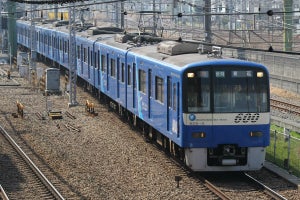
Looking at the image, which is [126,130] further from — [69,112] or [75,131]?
[69,112]

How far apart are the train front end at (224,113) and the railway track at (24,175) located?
9.51ft

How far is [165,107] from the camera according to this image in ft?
47.8

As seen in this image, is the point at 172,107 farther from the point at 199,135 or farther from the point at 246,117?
the point at 246,117

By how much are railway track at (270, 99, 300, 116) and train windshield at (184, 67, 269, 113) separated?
34.8ft

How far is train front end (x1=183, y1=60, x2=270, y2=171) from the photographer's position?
1309cm

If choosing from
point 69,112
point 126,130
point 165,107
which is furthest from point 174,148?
point 69,112

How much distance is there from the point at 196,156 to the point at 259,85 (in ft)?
6.33

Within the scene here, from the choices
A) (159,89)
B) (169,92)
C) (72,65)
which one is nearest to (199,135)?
(169,92)

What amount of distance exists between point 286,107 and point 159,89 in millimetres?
11781

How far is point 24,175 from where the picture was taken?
46.3 feet

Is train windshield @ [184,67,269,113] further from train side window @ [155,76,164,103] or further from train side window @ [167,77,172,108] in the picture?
train side window @ [155,76,164,103]

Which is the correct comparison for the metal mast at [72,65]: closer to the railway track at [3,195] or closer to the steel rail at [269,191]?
the railway track at [3,195]

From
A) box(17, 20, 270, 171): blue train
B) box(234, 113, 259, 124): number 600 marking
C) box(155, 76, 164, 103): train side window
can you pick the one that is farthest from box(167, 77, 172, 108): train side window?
box(234, 113, 259, 124): number 600 marking

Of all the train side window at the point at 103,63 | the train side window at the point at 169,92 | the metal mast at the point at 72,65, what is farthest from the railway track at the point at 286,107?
the train side window at the point at 169,92
